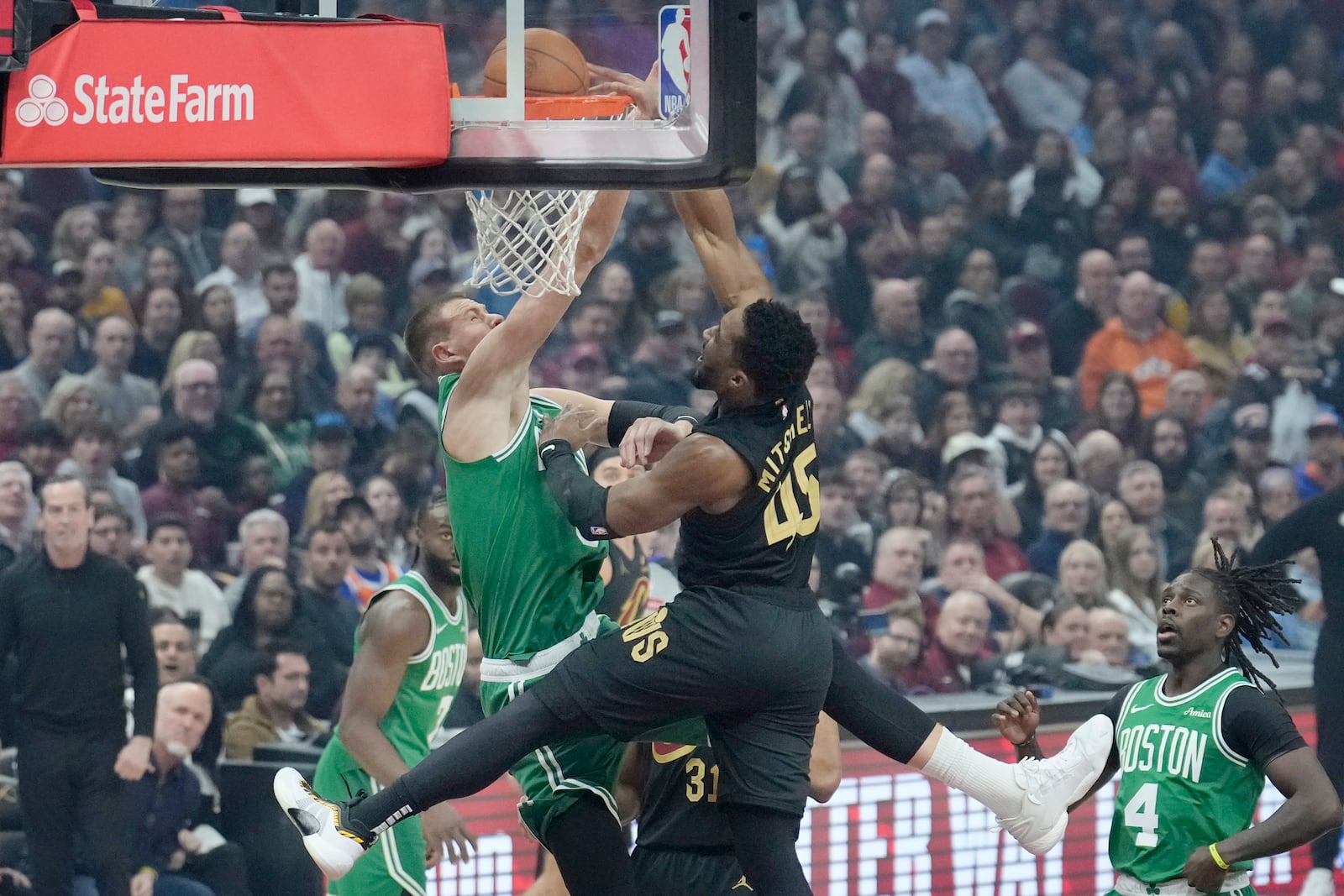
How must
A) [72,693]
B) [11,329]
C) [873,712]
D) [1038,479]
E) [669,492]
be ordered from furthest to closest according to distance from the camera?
[1038,479]
[11,329]
[72,693]
[873,712]
[669,492]

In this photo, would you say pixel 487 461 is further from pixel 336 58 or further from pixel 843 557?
pixel 843 557

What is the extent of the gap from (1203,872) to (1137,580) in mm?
4384

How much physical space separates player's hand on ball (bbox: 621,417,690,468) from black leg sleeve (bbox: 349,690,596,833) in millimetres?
643

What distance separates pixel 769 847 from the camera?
4746 millimetres

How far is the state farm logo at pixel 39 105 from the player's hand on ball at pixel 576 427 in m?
1.44

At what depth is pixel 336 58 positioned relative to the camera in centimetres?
450

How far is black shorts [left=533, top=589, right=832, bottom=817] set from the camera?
466cm

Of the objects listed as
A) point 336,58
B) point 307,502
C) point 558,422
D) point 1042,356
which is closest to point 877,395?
point 1042,356

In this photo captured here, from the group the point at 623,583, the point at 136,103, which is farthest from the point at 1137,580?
the point at 136,103

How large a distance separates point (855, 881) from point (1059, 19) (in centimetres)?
675

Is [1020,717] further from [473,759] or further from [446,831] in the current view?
[446,831]

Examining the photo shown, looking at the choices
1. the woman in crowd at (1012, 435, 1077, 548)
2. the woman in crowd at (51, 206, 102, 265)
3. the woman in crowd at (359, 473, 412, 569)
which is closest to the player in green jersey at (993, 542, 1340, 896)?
the woman in crowd at (359, 473, 412, 569)

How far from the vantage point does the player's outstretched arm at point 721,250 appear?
552cm

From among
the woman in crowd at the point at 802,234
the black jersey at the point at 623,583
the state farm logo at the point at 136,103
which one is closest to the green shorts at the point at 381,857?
the black jersey at the point at 623,583
